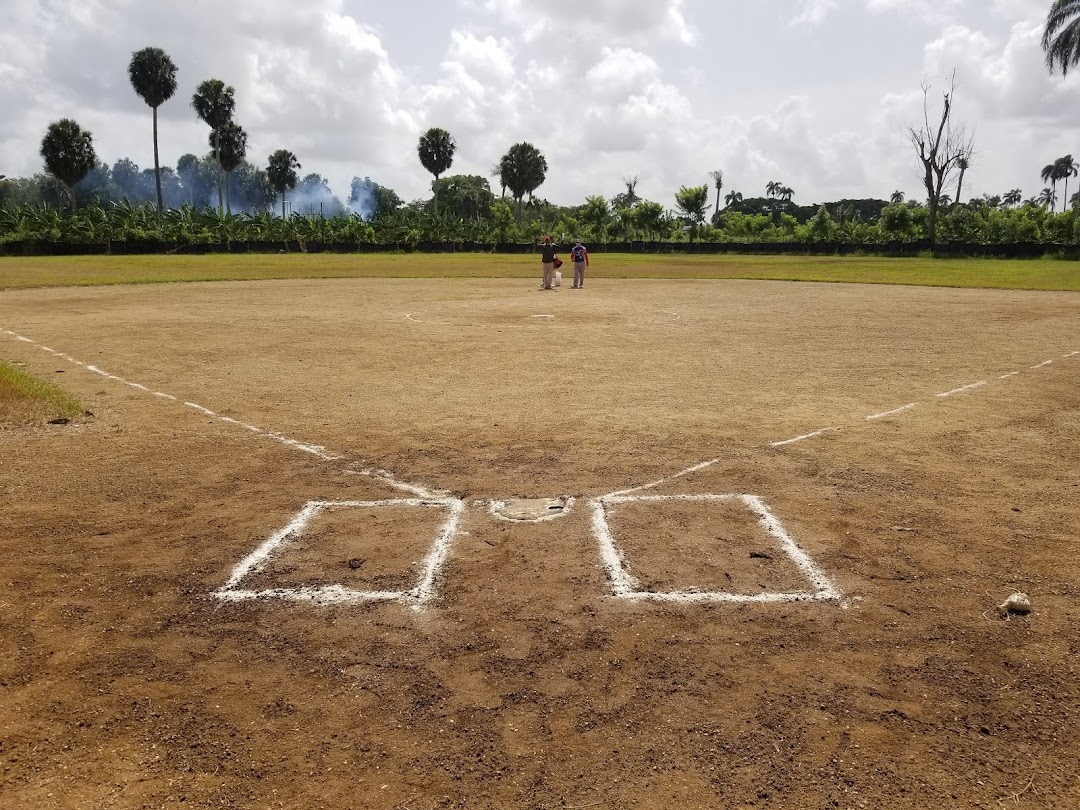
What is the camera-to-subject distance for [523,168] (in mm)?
100000

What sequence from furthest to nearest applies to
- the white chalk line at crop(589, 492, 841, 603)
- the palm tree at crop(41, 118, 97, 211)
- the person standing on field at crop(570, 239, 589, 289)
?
the palm tree at crop(41, 118, 97, 211)
the person standing on field at crop(570, 239, 589, 289)
the white chalk line at crop(589, 492, 841, 603)

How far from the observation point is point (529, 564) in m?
5.05

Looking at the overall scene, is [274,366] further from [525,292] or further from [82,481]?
[525,292]

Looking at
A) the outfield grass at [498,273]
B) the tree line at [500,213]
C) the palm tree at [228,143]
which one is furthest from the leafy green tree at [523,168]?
the outfield grass at [498,273]

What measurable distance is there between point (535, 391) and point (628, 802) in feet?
24.6

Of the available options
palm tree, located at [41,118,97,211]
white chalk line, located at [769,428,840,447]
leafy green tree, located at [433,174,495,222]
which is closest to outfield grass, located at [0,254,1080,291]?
white chalk line, located at [769,428,840,447]

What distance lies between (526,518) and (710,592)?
64.1 inches

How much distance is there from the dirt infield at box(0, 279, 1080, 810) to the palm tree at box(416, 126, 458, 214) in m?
86.9

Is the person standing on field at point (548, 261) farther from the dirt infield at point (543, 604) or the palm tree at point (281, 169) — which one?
the palm tree at point (281, 169)

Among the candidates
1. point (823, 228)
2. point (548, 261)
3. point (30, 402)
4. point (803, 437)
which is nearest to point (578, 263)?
point (548, 261)

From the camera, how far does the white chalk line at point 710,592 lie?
4.60m

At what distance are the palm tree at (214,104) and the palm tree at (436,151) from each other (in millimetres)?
A: 21363

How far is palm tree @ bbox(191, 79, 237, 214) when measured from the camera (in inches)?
3462

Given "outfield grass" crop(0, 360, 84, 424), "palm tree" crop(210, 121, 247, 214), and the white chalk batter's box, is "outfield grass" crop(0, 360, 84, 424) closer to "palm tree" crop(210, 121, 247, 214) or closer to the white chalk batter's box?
the white chalk batter's box
